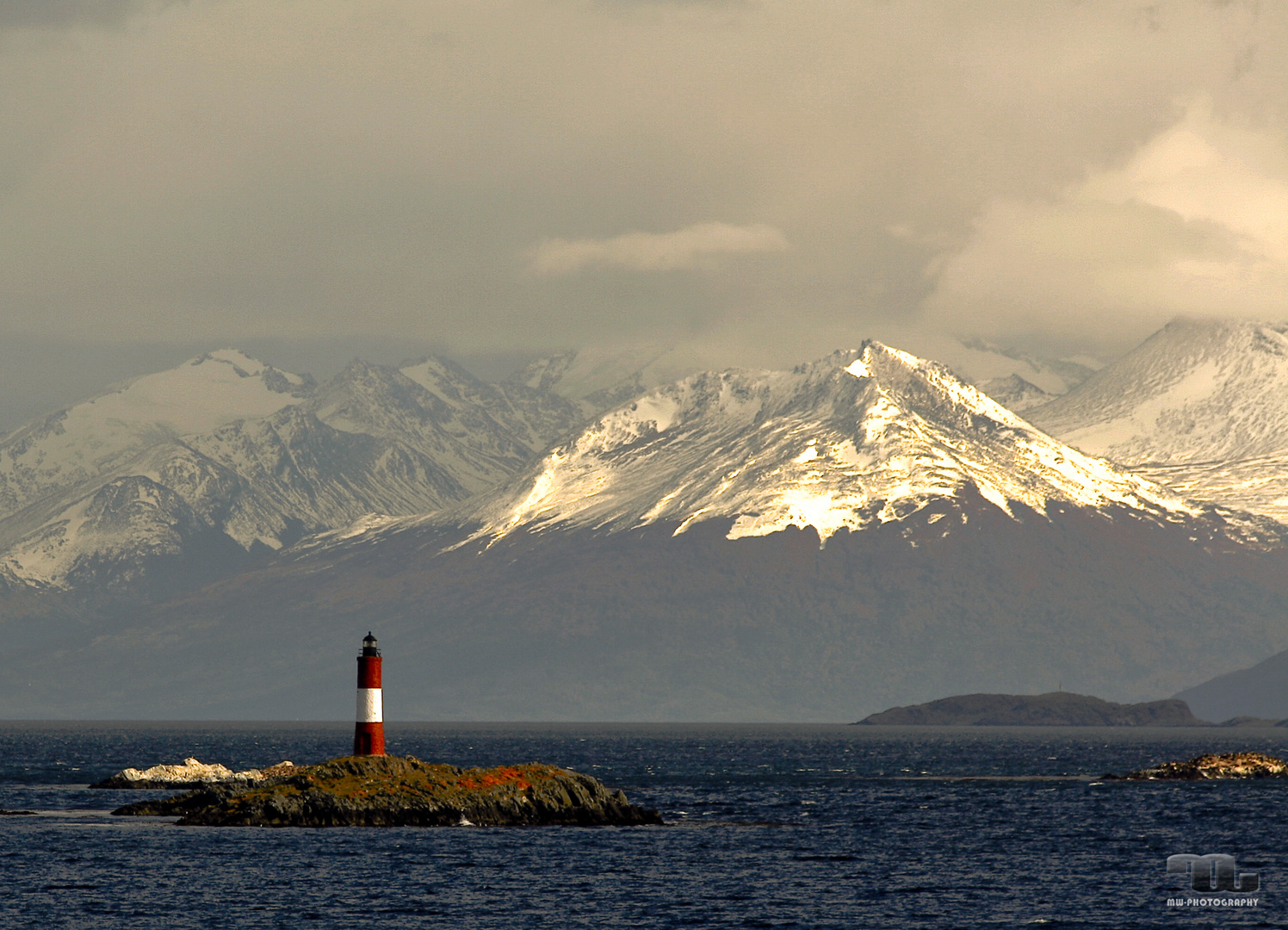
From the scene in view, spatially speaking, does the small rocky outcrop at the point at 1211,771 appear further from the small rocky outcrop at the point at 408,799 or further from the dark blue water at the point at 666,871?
the small rocky outcrop at the point at 408,799

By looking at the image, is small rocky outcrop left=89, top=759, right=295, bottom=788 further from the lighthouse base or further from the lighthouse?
the lighthouse

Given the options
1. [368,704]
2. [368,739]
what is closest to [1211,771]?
[368,739]

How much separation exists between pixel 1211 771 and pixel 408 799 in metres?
101

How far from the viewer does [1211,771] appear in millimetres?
192875

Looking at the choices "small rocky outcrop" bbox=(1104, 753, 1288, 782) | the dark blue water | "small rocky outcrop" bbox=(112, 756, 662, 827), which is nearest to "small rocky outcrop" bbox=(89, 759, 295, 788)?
the dark blue water

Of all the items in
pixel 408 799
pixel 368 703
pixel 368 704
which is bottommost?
pixel 408 799

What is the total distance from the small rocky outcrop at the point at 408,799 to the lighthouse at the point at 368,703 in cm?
323

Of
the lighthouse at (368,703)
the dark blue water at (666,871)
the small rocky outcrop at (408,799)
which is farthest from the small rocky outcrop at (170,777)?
the small rocky outcrop at (408,799)

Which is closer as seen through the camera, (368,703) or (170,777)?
(368,703)

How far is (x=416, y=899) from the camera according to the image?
8962cm

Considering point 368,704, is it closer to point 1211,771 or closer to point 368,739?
point 368,739

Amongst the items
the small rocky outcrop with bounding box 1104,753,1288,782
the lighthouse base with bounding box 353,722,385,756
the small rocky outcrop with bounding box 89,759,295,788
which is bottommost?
the small rocky outcrop with bounding box 1104,753,1288,782

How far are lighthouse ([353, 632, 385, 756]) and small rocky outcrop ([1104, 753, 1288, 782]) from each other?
87.9 m

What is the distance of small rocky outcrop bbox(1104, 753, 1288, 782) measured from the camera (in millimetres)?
191000
